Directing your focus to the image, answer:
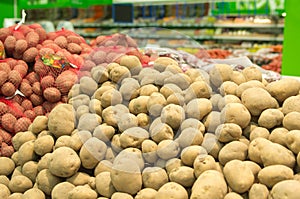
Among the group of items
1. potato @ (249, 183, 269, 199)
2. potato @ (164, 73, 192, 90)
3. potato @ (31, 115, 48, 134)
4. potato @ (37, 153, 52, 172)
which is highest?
potato @ (164, 73, 192, 90)

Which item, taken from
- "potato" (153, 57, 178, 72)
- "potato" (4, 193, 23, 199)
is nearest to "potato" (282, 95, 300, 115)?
"potato" (153, 57, 178, 72)

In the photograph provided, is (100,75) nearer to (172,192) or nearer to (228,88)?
(228,88)

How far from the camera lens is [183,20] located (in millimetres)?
7906

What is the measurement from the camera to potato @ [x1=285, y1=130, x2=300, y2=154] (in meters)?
1.29

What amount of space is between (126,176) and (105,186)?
0.11 metres

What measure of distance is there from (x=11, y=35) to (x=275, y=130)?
1755 millimetres

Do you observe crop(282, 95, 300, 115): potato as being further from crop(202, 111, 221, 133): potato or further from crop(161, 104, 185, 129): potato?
crop(161, 104, 185, 129): potato

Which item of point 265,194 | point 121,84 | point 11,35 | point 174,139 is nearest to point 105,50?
point 121,84

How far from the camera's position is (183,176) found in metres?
1.33

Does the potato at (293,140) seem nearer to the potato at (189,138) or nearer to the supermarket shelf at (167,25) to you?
the potato at (189,138)

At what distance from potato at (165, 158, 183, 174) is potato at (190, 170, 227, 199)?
0.45ft

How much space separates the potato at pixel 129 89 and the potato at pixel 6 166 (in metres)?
0.61

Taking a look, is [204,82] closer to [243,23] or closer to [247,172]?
[247,172]

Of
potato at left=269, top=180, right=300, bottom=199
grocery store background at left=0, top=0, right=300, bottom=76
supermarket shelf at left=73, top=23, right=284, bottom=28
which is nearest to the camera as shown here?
potato at left=269, top=180, right=300, bottom=199
